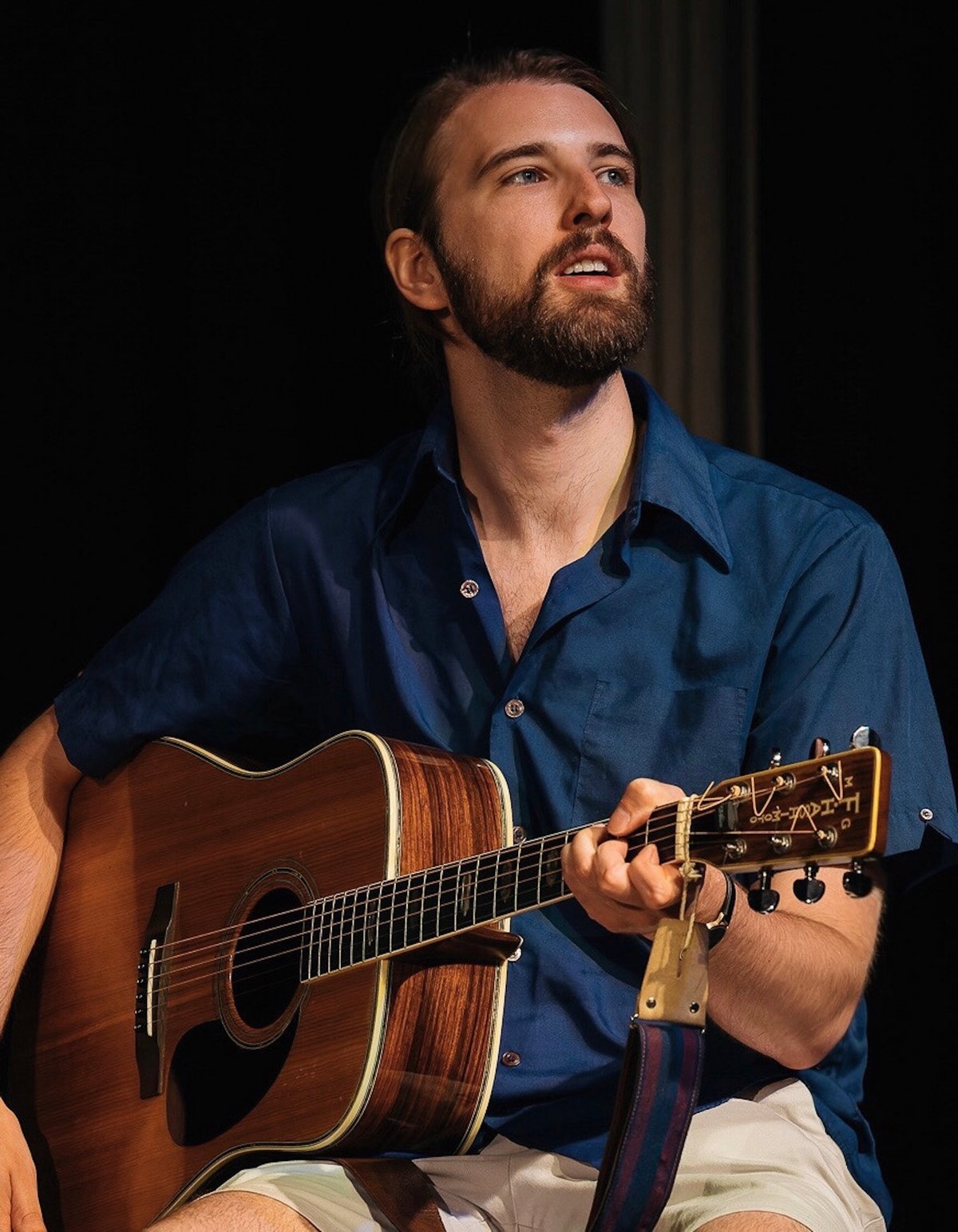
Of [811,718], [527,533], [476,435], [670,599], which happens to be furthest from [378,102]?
[811,718]

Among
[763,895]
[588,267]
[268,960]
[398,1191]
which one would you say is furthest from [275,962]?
[588,267]

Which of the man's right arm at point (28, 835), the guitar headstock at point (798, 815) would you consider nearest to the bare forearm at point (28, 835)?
the man's right arm at point (28, 835)

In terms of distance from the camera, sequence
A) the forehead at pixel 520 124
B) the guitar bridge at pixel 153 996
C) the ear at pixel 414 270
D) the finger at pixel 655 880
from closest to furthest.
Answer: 1. the finger at pixel 655 880
2. the guitar bridge at pixel 153 996
3. the forehead at pixel 520 124
4. the ear at pixel 414 270

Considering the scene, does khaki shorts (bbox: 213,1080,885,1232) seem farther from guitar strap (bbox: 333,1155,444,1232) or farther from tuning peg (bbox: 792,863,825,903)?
tuning peg (bbox: 792,863,825,903)

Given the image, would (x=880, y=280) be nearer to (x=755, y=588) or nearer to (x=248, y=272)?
(x=755, y=588)

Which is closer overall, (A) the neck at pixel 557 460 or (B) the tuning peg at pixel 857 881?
(B) the tuning peg at pixel 857 881

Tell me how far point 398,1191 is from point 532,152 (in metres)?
1.58

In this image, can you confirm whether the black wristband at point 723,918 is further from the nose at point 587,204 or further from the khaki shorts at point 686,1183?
the nose at point 587,204

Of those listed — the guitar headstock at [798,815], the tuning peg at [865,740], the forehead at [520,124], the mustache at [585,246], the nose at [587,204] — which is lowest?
the guitar headstock at [798,815]

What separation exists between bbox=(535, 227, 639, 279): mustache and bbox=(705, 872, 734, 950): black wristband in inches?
42.8

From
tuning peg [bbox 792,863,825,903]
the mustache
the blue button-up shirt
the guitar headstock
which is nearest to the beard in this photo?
the mustache

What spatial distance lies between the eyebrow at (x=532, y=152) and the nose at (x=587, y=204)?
0.27 feet

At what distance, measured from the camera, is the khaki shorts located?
1.91 m

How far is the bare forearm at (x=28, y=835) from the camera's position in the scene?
257 centimetres
